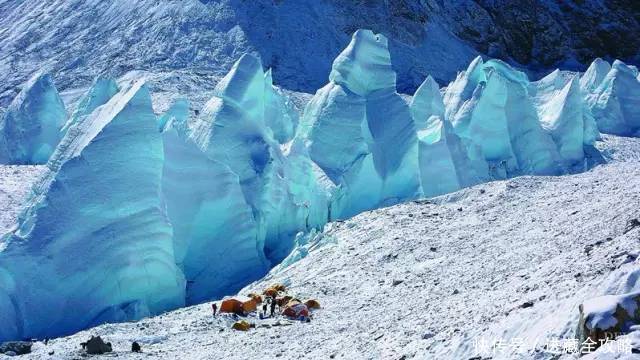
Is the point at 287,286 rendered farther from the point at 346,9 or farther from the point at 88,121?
the point at 346,9

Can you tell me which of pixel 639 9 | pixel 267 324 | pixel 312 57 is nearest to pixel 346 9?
pixel 312 57

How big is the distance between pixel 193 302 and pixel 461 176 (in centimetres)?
698

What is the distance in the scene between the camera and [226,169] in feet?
53.5

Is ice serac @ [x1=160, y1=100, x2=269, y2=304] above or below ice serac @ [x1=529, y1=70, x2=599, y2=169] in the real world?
above

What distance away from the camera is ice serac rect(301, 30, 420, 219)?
19406 mm

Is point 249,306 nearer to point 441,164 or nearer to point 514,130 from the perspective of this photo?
point 441,164

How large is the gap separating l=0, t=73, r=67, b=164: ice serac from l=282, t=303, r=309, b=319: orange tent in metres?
12.9

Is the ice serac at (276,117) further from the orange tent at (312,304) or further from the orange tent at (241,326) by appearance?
the orange tent at (241,326)

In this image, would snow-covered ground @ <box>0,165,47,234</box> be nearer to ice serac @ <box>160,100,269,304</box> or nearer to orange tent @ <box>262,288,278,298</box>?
ice serac @ <box>160,100,269,304</box>

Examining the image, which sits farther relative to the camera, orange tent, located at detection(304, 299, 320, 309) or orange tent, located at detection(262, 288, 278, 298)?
orange tent, located at detection(262, 288, 278, 298)

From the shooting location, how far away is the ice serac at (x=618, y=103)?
29641mm

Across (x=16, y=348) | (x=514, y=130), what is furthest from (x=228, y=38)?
(x=16, y=348)

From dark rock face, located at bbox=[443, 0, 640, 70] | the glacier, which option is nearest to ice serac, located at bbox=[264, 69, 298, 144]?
the glacier

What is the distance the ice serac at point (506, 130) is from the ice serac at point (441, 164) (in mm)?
2232
